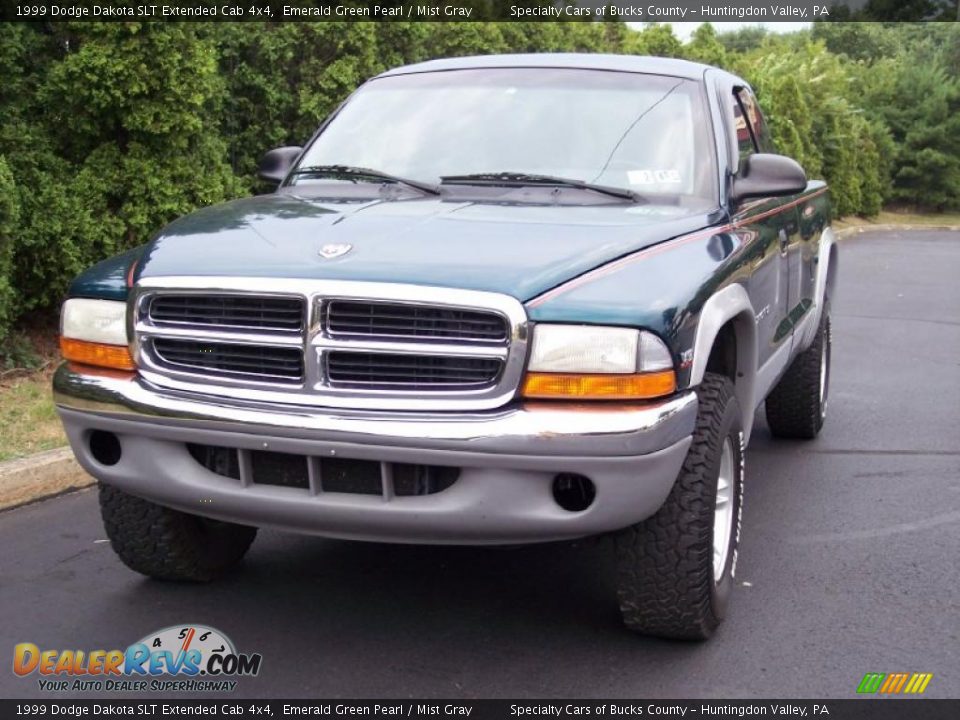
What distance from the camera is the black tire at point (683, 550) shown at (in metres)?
3.51

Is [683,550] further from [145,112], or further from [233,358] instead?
[145,112]

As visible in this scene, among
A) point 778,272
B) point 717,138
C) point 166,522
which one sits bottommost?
point 166,522

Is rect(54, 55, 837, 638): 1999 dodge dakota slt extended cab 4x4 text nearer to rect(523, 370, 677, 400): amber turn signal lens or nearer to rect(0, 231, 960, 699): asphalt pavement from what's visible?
rect(523, 370, 677, 400): amber turn signal lens

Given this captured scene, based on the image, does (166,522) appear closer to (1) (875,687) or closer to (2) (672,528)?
(2) (672,528)

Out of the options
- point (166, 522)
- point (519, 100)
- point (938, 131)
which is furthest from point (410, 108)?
point (938, 131)

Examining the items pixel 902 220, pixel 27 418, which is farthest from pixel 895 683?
pixel 902 220

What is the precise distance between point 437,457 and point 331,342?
47 cm

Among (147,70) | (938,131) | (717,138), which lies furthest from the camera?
(938,131)

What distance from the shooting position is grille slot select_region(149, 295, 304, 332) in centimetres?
345

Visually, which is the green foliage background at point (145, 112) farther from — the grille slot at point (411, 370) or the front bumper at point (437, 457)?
the grille slot at point (411, 370)

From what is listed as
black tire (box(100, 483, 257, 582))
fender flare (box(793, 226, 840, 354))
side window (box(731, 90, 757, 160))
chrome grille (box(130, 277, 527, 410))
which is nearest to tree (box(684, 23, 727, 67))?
fender flare (box(793, 226, 840, 354))

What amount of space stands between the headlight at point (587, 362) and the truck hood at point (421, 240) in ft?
0.49

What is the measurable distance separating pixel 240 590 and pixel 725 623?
1717 mm

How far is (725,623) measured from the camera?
4.01m
